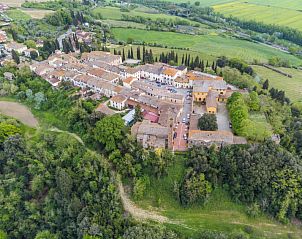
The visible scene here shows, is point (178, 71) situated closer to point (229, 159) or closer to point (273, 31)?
point (229, 159)

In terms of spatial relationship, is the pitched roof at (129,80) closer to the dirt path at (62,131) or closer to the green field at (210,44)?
the dirt path at (62,131)

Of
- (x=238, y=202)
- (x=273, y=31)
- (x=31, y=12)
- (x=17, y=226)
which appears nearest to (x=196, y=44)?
(x=273, y=31)

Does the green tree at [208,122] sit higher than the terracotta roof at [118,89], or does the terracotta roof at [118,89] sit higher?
the terracotta roof at [118,89]

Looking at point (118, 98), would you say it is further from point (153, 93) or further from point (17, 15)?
point (17, 15)

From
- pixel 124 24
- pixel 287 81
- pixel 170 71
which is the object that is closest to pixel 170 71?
pixel 170 71

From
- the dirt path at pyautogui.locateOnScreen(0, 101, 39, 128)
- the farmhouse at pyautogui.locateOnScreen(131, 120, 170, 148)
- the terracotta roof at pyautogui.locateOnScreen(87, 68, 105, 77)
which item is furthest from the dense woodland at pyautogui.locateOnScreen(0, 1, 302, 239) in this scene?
the terracotta roof at pyautogui.locateOnScreen(87, 68, 105, 77)

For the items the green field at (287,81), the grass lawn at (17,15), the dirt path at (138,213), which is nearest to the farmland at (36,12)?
the grass lawn at (17,15)

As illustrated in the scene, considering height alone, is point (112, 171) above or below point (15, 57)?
below

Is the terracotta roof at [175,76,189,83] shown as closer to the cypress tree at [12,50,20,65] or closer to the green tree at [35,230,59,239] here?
the green tree at [35,230,59,239]
